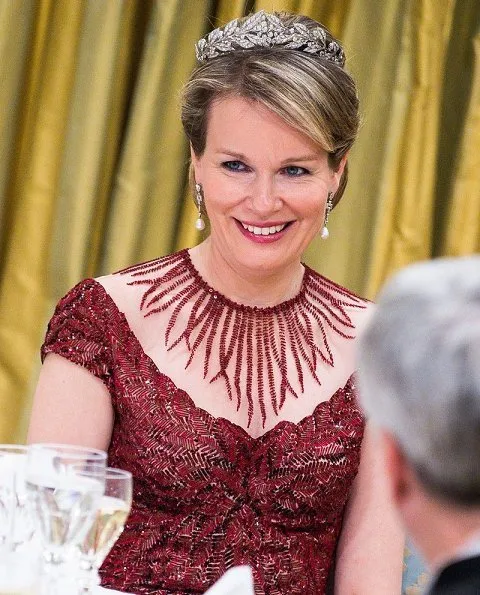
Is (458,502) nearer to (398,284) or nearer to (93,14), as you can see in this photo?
(398,284)

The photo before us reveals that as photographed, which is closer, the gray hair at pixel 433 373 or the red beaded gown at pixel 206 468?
the gray hair at pixel 433 373

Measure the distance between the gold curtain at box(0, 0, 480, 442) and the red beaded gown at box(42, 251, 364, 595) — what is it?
0.84 m

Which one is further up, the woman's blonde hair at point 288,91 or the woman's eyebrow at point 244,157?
the woman's blonde hair at point 288,91

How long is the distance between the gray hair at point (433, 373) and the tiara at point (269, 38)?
1.52 metres

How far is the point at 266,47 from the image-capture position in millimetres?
2299

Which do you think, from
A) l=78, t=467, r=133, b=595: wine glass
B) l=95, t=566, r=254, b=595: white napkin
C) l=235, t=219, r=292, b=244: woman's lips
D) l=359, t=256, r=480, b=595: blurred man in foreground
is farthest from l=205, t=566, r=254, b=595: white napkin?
l=235, t=219, r=292, b=244: woman's lips

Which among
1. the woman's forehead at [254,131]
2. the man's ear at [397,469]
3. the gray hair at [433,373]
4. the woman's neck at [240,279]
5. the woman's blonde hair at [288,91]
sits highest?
the woman's blonde hair at [288,91]

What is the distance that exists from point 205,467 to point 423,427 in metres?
1.36

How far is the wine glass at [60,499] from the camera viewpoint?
1273 mm

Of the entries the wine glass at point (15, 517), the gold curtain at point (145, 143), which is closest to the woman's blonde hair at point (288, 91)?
the gold curtain at point (145, 143)

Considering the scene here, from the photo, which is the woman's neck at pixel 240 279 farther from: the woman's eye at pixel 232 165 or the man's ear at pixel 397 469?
the man's ear at pixel 397 469

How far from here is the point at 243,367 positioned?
231cm

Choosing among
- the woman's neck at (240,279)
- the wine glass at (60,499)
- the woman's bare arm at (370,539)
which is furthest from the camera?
the woman's neck at (240,279)

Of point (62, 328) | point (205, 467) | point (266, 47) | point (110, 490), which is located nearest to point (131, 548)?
point (205, 467)
